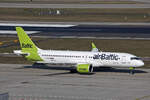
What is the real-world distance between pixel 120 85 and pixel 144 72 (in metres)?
13.0

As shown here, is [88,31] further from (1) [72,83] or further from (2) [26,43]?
(1) [72,83]

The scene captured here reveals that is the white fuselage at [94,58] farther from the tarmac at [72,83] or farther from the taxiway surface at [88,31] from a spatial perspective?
the taxiway surface at [88,31]

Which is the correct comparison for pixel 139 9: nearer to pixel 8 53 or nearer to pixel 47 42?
pixel 47 42

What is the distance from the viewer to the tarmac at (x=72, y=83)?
5781cm

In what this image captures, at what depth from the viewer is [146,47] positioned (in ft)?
341

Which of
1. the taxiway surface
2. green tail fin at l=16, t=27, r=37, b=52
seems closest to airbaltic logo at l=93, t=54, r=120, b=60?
green tail fin at l=16, t=27, r=37, b=52

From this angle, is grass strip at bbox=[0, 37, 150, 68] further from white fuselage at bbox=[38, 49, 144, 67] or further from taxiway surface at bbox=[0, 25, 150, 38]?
white fuselage at bbox=[38, 49, 144, 67]

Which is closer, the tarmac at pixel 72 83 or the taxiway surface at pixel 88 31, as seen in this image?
the tarmac at pixel 72 83

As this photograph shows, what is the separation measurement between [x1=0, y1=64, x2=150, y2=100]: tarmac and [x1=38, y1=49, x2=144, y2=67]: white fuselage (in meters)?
1.80

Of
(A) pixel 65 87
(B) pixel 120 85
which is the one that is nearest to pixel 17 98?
(A) pixel 65 87

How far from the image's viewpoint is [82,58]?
7581 centimetres

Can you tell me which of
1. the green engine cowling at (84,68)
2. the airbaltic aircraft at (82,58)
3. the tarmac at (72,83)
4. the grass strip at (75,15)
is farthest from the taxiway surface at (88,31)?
the green engine cowling at (84,68)

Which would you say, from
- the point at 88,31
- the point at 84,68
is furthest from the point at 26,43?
the point at 88,31

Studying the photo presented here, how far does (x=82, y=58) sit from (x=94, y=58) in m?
1.98
